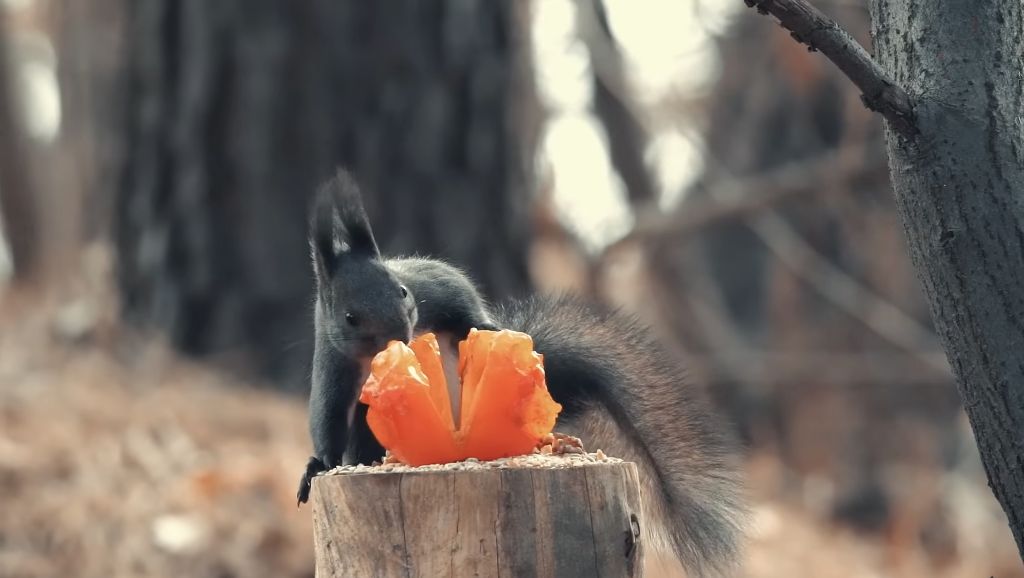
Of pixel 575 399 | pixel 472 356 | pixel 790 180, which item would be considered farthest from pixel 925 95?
pixel 790 180

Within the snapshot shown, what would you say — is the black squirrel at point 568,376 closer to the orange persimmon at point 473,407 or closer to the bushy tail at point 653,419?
the bushy tail at point 653,419

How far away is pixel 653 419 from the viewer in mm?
1856

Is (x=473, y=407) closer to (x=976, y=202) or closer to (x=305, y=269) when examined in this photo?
(x=976, y=202)

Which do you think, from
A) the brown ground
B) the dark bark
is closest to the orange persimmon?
the brown ground

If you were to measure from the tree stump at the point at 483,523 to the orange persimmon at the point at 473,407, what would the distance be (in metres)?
0.09

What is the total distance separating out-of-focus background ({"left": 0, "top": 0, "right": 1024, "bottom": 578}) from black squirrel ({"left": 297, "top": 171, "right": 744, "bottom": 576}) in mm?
430

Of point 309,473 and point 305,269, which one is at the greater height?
point 305,269

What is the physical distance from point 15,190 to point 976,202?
5.41 metres

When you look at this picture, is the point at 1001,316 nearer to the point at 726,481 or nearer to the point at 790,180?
the point at 726,481

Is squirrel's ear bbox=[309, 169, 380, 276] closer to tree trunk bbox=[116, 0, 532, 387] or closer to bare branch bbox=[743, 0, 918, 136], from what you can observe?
bare branch bbox=[743, 0, 918, 136]

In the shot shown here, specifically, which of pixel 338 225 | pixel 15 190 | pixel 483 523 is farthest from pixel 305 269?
pixel 15 190

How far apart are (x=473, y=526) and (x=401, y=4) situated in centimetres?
252

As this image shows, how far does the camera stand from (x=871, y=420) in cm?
606

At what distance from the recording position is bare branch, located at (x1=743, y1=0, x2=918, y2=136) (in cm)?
123
